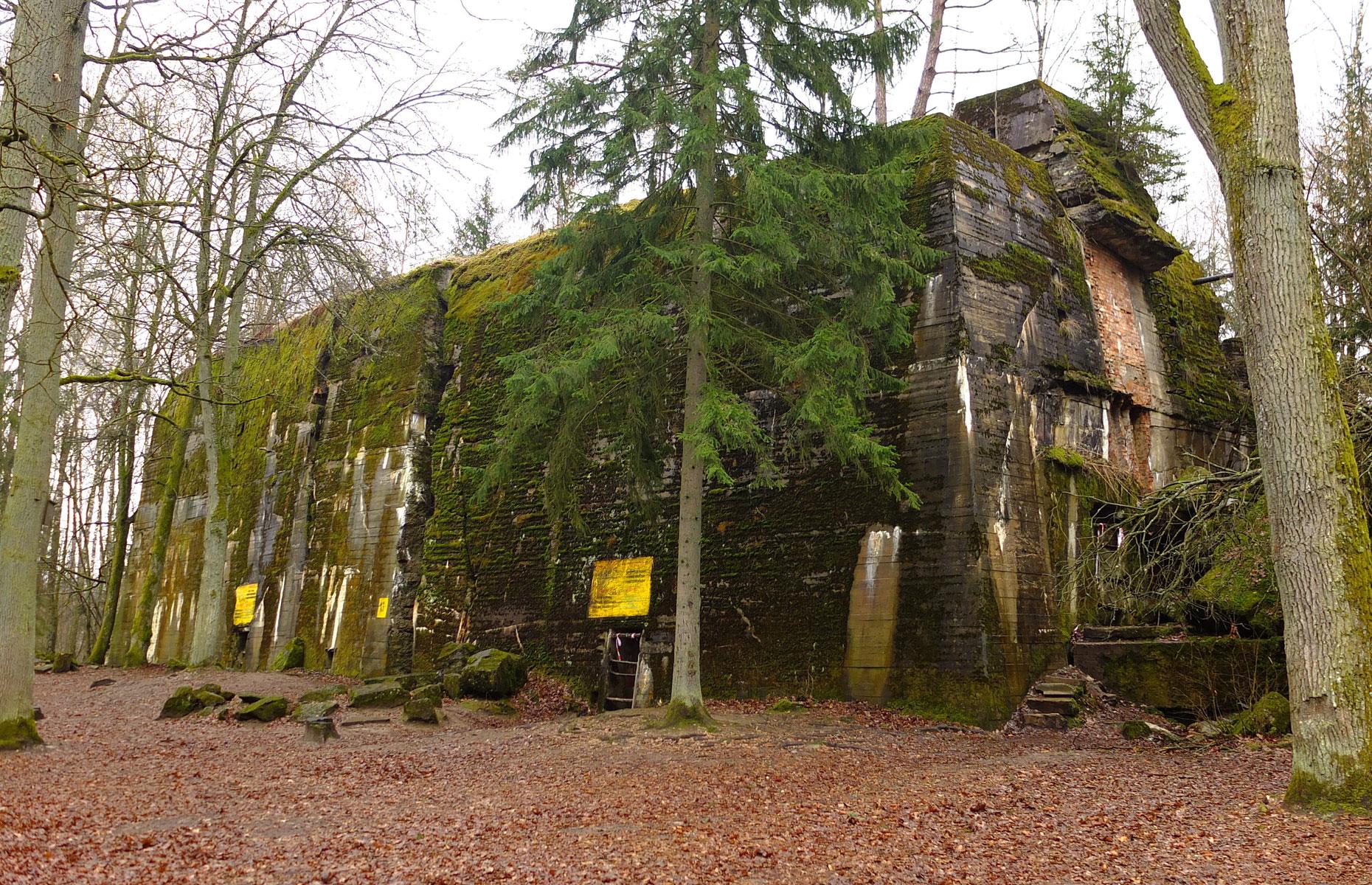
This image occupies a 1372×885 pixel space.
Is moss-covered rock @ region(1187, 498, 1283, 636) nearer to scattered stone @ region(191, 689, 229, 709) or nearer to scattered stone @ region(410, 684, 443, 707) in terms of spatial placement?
scattered stone @ region(410, 684, 443, 707)

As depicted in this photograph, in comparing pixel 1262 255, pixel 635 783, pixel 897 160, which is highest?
pixel 897 160

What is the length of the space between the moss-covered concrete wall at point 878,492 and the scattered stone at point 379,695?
234cm

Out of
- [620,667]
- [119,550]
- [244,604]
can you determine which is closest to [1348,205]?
[620,667]

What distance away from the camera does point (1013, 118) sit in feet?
50.3

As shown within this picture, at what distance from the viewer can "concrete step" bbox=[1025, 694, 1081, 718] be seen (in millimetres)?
10547

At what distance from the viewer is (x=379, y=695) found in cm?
1274

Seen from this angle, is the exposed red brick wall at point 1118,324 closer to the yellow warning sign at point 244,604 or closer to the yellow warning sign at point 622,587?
the yellow warning sign at point 622,587

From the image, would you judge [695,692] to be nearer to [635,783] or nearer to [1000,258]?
[635,783]

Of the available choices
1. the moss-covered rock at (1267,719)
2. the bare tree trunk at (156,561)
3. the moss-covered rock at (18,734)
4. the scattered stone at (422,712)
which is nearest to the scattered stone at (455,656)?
the scattered stone at (422,712)

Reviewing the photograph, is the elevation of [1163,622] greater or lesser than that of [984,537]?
lesser

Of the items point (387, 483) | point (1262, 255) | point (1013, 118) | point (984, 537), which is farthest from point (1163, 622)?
point (387, 483)

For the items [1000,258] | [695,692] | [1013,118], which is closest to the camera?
[695,692]

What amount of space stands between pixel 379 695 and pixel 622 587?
350 cm

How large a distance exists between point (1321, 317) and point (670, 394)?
867 cm
